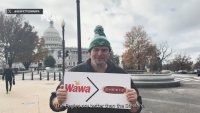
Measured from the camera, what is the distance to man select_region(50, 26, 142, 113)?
413 centimetres

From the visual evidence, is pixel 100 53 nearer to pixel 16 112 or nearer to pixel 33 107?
pixel 16 112

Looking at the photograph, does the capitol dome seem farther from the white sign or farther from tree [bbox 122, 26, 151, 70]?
the white sign

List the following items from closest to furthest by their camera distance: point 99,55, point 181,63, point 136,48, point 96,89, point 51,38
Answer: point 99,55 → point 96,89 → point 136,48 → point 181,63 → point 51,38

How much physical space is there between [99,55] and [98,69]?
9.5 inches

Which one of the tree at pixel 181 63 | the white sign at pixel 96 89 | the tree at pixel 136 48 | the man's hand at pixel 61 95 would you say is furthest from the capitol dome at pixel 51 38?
the man's hand at pixel 61 95

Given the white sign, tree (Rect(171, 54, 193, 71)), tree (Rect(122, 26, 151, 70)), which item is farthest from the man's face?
tree (Rect(171, 54, 193, 71))

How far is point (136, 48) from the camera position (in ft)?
224

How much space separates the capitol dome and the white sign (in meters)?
151

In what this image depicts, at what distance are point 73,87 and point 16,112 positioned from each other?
27.5 ft

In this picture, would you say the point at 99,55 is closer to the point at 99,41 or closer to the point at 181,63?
the point at 99,41

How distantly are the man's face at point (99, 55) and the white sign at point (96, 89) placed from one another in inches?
7.4

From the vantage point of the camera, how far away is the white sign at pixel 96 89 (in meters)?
4.26

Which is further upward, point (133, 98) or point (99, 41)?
point (99, 41)

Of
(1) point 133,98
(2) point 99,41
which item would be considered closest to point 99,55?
(2) point 99,41
